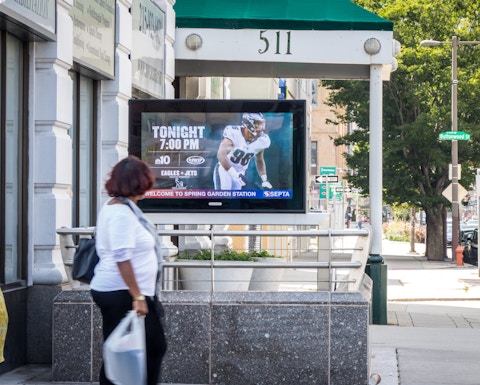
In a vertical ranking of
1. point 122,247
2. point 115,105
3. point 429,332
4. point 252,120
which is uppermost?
point 115,105

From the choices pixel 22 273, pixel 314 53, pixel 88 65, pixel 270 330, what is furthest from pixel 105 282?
pixel 314 53

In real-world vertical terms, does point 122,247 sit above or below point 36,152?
below

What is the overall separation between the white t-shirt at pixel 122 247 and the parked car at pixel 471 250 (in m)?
35.2

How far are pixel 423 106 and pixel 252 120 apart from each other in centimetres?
3361

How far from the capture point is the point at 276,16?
48.4 ft

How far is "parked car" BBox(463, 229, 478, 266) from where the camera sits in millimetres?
40463

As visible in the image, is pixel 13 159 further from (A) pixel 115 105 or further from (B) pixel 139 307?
(B) pixel 139 307

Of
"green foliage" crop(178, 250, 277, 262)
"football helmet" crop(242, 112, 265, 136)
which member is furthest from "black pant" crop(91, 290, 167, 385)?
"green foliage" crop(178, 250, 277, 262)

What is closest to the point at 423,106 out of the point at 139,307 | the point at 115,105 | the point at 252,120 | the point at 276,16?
the point at 276,16

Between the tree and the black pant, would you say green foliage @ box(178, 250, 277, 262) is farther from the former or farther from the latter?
the tree

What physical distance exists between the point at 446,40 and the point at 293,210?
33.5 meters

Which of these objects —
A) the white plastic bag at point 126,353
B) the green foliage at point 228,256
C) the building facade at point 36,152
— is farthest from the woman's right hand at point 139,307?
the green foliage at point 228,256

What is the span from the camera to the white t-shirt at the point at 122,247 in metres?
6.02

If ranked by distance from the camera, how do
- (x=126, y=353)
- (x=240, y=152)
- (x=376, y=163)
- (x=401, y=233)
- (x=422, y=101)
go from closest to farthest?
(x=126, y=353), (x=240, y=152), (x=376, y=163), (x=422, y=101), (x=401, y=233)
